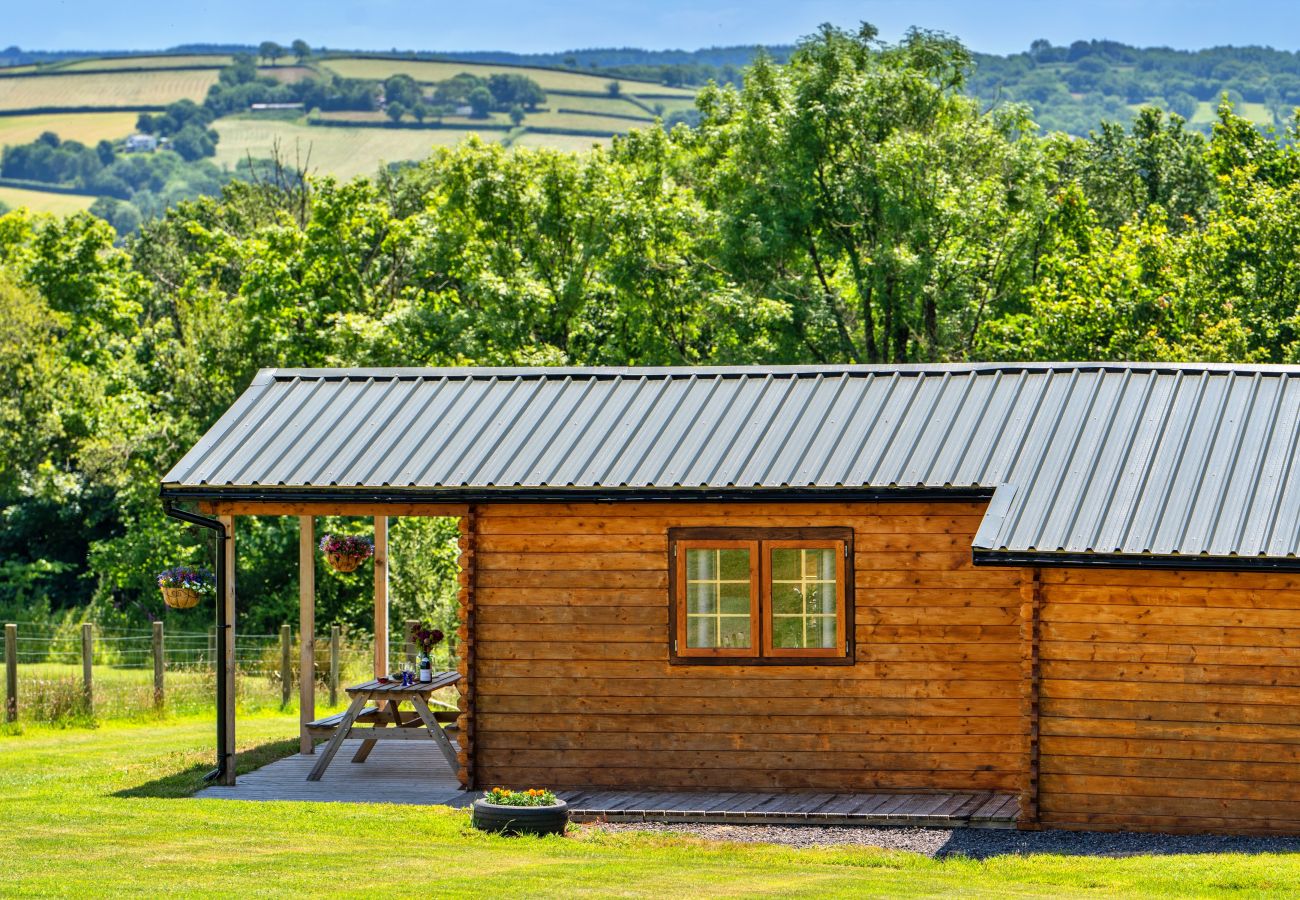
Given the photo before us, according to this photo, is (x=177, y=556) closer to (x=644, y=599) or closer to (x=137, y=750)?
(x=137, y=750)

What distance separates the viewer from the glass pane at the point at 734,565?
47.9 feet

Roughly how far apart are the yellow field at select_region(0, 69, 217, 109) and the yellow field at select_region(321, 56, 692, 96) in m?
15.9

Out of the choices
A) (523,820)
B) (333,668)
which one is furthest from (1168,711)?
(333,668)

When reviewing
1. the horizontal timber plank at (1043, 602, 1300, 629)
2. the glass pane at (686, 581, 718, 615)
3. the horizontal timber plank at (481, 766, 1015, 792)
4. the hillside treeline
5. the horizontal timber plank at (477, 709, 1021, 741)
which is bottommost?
the horizontal timber plank at (481, 766, 1015, 792)

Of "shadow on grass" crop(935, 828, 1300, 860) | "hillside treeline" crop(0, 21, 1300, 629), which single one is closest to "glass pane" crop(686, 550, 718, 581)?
"shadow on grass" crop(935, 828, 1300, 860)

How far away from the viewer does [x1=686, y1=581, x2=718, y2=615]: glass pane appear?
14.6 metres

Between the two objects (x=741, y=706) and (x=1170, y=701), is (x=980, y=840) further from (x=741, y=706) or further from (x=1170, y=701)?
(x=741, y=706)

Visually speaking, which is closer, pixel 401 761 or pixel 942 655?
pixel 942 655

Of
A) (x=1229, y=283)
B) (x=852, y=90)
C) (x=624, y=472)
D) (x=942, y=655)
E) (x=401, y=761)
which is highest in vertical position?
(x=852, y=90)

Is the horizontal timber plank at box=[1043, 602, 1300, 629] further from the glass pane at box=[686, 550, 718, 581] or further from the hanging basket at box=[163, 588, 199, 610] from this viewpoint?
the hanging basket at box=[163, 588, 199, 610]

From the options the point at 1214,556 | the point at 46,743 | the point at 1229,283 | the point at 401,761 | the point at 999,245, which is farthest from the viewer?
the point at 999,245

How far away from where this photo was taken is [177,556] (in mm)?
34531

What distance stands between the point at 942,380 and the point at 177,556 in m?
22.4

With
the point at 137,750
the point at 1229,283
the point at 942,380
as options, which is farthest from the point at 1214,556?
the point at 1229,283
